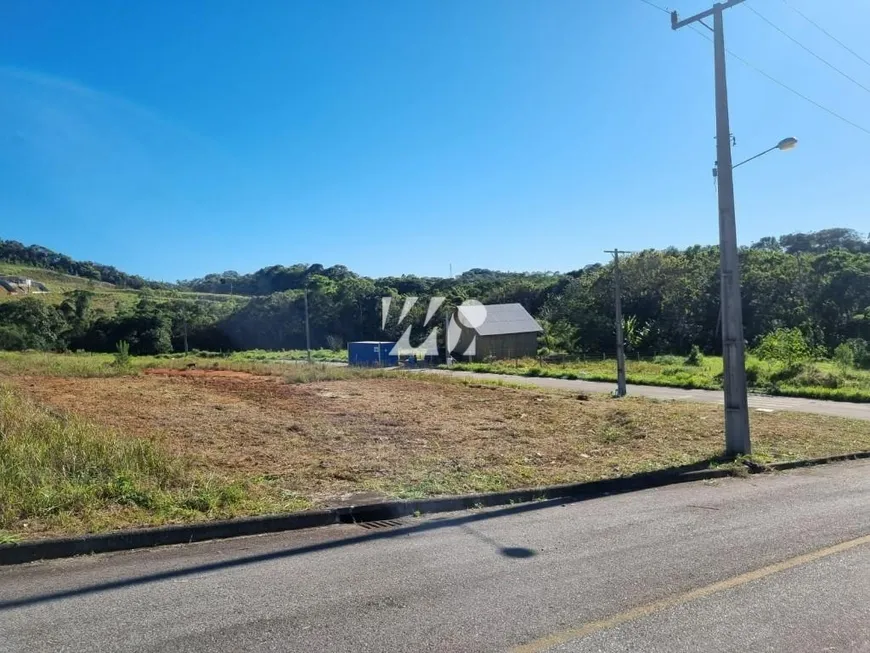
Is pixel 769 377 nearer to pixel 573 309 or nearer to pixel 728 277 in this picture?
pixel 728 277

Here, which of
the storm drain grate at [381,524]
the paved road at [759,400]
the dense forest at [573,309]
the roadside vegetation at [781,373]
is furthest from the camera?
the dense forest at [573,309]

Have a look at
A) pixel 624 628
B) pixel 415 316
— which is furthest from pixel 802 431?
pixel 415 316

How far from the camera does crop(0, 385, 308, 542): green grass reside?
217 inches

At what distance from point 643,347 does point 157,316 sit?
4987cm

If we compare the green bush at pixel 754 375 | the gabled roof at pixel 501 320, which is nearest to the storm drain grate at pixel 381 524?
the green bush at pixel 754 375

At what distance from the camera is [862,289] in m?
47.3

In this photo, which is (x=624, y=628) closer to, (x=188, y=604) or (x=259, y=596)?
(x=259, y=596)

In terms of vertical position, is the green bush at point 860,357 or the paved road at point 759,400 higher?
the green bush at point 860,357

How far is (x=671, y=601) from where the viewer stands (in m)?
3.95

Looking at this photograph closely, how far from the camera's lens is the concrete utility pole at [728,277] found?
9703 millimetres

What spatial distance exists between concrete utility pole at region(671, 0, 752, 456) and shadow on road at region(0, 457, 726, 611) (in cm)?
343

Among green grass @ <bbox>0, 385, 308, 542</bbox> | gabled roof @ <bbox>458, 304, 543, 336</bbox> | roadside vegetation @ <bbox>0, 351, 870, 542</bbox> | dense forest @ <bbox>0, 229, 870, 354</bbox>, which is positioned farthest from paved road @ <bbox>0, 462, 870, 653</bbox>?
gabled roof @ <bbox>458, 304, 543, 336</bbox>

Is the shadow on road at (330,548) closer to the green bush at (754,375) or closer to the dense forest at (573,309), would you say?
the green bush at (754,375)

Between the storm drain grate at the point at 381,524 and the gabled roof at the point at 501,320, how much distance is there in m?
43.1
